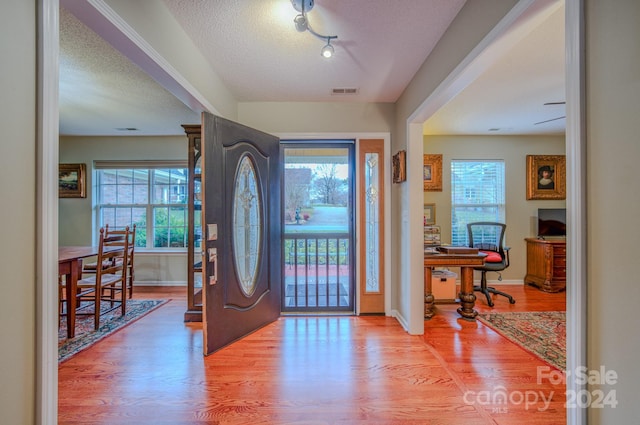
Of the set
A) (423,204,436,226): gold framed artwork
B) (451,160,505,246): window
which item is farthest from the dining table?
(451,160,505,246): window

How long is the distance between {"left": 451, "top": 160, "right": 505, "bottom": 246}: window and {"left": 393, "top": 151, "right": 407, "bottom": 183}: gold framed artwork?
1.99 m

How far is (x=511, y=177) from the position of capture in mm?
4395

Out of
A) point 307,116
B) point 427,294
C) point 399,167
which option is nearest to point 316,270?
point 427,294

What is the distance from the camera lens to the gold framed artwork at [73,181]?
4.37 m

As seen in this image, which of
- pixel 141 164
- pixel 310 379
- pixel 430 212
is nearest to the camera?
pixel 310 379

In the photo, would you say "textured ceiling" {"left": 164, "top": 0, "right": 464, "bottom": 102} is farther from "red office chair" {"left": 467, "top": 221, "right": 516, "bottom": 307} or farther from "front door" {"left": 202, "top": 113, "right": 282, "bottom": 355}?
"red office chair" {"left": 467, "top": 221, "right": 516, "bottom": 307}

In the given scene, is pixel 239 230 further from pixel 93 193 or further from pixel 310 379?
pixel 93 193

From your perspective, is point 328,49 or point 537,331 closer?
point 328,49

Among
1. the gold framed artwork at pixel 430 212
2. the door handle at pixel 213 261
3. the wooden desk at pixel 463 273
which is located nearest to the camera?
the door handle at pixel 213 261

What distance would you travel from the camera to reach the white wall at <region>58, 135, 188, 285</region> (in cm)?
438

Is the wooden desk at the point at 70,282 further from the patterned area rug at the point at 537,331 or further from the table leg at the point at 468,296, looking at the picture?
the patterned area rug at the point at 537,331

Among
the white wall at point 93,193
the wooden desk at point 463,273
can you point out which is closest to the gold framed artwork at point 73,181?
the white wall at point 93,193

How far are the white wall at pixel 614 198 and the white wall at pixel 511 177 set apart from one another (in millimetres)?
3596

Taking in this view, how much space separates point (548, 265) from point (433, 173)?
85.7 inches
